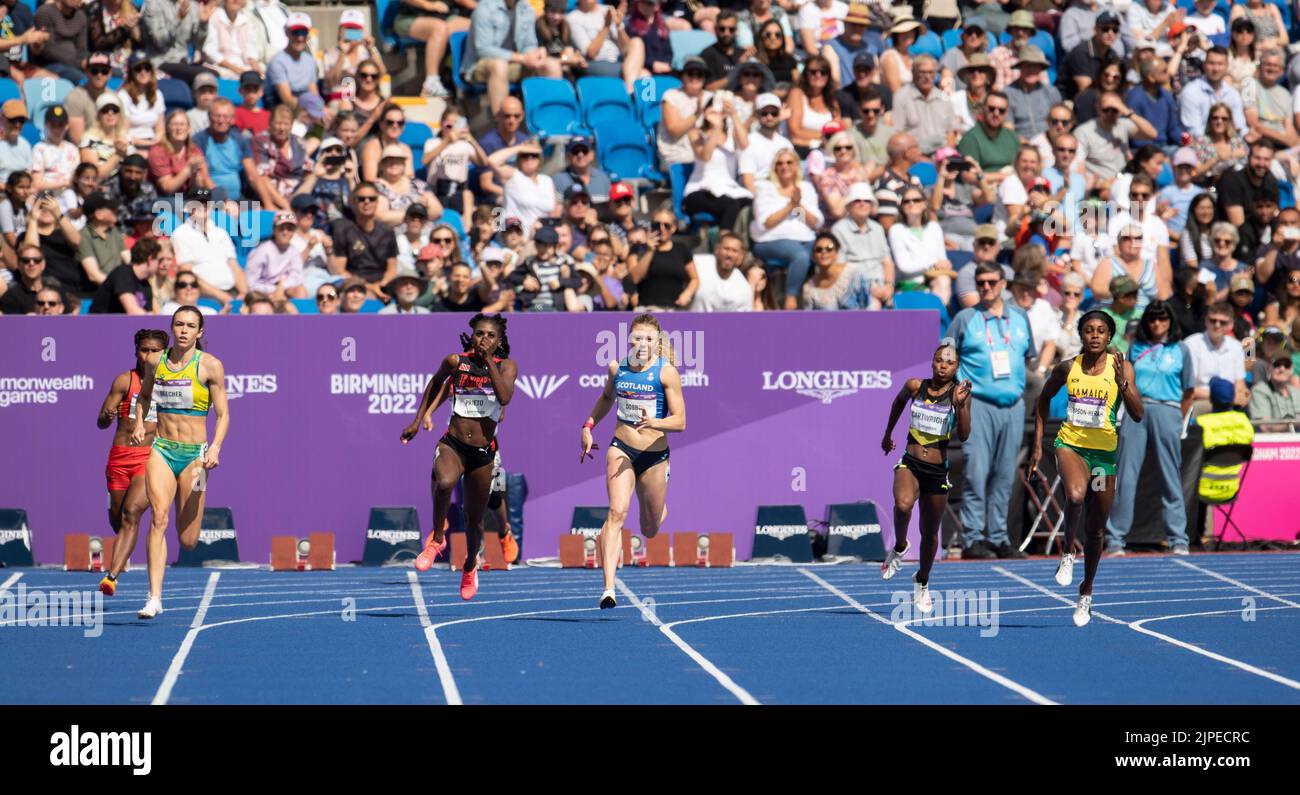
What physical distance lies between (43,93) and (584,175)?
534 cm

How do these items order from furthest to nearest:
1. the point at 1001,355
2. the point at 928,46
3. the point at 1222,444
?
1. the point at 928,46
2. the point at 1222,444
3. the point at 1001,355

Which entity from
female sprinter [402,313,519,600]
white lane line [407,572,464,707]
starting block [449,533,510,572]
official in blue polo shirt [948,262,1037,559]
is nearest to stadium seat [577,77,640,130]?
official in blue polo shirt [948,262,1037,559]

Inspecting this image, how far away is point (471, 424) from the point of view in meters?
14.5

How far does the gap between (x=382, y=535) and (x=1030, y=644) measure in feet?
23.0

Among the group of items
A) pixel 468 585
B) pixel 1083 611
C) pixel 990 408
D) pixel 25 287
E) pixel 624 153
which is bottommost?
pixel 1083 611

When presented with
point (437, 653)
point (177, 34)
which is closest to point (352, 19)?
point (177, 34)

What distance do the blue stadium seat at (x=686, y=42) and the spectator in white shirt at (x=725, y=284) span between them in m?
3.88

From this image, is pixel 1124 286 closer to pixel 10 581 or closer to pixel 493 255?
pixel 493 255

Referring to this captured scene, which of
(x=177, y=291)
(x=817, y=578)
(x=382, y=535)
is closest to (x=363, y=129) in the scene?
(x=177, y=291)

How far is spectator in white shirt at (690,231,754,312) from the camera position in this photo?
60.9ft

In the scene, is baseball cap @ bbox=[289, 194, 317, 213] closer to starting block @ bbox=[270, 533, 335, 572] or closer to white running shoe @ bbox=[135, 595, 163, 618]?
starting block @ bbox=[270, 533, 335, 572]

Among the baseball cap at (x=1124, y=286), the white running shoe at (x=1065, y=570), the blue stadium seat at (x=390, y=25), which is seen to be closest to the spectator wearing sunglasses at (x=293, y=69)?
the blue stadium seat at (x=390, y=25)

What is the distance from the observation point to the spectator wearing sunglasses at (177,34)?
20.6 metres

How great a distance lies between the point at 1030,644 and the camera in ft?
40.5
